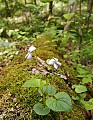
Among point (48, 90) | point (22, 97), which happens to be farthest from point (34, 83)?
point (22, 97)

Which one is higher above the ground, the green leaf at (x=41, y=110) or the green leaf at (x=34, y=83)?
the green leaf at (x=34, y=83)

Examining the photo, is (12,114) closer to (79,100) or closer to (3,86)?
(3,86)

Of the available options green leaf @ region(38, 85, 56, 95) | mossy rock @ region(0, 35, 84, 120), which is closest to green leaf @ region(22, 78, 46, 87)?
green leaf @ region(38, 85, 56, 95)

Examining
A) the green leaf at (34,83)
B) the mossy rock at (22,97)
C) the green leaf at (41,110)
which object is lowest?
the mossy rock at (22,97)

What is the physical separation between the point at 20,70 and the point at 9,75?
13cm

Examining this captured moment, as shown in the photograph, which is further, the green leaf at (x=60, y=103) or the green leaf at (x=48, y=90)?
the green leaf at (x=48, y=90)

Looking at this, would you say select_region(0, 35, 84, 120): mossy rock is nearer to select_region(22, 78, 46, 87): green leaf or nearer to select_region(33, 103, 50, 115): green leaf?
select_region(33, 103, 50, 115): green leaf

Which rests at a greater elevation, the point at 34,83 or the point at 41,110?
the point at 34,83

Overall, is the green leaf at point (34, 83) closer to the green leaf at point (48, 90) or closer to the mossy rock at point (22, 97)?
the green leaf at point (48, 90)

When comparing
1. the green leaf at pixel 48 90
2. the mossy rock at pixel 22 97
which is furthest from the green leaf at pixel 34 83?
the mossy rock at pixel 22 97

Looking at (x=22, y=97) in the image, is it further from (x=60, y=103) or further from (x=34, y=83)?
(x=60, y=103)

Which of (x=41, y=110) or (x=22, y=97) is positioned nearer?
(x=41, y=110)

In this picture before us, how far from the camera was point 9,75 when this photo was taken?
1897 mm

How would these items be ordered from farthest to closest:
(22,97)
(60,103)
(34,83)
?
1. (22,97)
2. (34,83)
3. (60,103)
